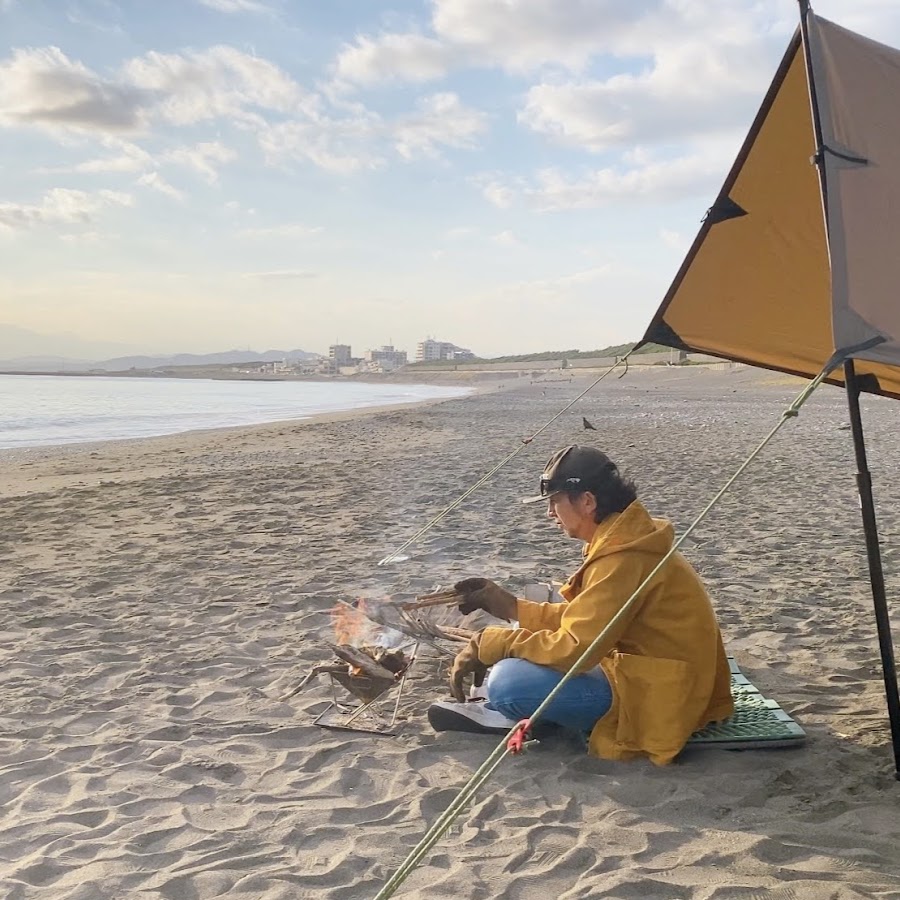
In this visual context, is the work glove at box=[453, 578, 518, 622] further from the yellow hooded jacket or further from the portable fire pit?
the portable fire pit

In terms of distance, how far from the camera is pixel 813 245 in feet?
15.3

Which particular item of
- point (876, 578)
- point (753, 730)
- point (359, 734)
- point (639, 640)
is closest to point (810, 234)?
point (876, 578)

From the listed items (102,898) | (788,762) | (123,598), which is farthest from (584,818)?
(123,598)

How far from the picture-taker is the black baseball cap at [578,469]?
3629 mm

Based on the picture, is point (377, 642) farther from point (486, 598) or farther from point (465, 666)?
point (486, 598)

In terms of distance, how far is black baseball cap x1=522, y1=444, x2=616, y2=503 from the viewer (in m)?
3.63

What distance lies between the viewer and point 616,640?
3.59m

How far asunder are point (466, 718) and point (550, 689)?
0.61 meters

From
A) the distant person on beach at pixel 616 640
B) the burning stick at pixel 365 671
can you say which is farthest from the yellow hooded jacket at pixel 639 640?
the burning stick at pixel 365 671

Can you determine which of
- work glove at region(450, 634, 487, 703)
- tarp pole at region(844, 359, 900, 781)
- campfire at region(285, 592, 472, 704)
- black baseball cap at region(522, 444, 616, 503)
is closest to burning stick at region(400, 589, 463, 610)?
campfire at region(285, 592, 472, 704)

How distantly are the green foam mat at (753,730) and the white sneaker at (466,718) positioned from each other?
0.86 meters

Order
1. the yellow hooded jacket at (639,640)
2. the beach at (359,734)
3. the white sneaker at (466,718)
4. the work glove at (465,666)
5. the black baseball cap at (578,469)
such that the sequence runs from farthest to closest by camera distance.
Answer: the white sneaker at (466,718) < the work glove at (465,666) < the black baseball cap at (578,469) < the yellow hooded jacket at (639,640) < the beach at (359,734)

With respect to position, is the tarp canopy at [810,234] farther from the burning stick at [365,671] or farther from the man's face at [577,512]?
the burning stick at [365,671]

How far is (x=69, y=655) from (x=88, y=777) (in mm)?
1674
